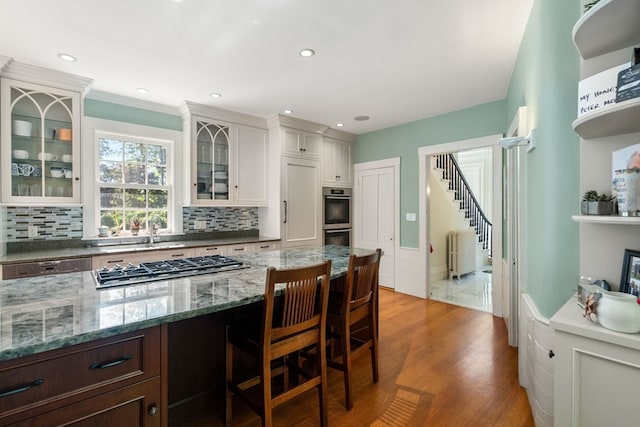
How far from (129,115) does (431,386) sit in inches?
168

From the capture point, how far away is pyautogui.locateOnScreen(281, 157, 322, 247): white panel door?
4.53 meters

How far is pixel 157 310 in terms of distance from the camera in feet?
4.24

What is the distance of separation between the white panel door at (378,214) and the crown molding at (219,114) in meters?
1.97

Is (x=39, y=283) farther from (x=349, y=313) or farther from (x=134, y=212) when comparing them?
(x=134, y=212)

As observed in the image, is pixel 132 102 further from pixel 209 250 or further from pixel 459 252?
pixel 459 252

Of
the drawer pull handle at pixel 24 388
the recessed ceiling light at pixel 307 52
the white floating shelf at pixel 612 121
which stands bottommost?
the drawer pull handle at pixel 24 388

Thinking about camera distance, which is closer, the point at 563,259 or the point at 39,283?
the point at 563,259

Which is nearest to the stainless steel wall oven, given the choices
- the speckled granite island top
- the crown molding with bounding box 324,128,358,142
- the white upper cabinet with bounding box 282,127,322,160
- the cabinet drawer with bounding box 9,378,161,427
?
the white upper cabinet with bounding box 282,127,322,160

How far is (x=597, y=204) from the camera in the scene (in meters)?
1.17

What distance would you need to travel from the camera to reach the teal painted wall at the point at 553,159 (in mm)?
1467

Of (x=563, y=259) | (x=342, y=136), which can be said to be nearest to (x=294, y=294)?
(x=563, y=259)

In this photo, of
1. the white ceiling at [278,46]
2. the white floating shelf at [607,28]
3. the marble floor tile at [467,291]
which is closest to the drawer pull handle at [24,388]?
the white ceiling at [278,46]

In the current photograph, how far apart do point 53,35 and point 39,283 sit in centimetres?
193

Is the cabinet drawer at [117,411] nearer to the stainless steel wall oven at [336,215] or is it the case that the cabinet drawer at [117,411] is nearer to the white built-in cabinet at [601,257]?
the white built-in cabinet at [601,257]
